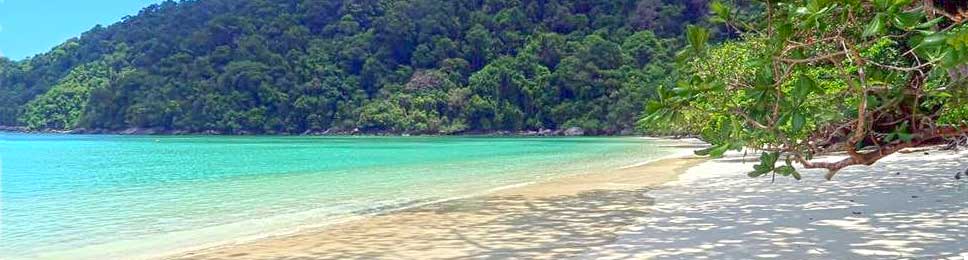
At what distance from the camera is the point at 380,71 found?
8000 centimetres

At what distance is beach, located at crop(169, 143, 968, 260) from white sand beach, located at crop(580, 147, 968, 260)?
0.03ft

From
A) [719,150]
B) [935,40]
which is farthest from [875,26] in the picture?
[719,150]

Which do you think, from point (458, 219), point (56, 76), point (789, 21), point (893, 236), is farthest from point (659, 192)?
point (56, 76)

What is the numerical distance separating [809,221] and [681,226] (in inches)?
39.4

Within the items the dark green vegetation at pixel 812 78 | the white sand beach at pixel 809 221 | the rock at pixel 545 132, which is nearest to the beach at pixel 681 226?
the white sand beach at pixel 809 221

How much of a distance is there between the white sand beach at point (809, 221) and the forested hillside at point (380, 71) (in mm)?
52761

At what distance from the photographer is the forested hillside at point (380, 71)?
70375 millimetres

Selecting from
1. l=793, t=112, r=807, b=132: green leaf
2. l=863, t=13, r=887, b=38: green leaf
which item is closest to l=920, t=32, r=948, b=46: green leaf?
l=863, t=13, r=887, b=38: green leaf

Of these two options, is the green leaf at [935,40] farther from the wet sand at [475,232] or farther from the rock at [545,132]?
the rock at [545,132]

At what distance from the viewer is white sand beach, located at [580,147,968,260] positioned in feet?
15.1

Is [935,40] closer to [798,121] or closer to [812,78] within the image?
[798,121]

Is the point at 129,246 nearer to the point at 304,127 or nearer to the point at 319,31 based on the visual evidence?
the point at 304,127

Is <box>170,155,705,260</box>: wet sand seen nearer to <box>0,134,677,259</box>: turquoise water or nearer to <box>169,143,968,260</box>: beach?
<box>169,143,968,260</box>: beach

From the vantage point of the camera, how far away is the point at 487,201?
9.80m
